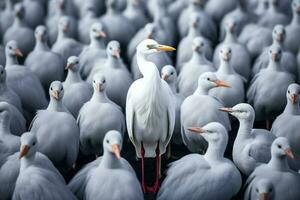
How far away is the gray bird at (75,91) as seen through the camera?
7.92 meters

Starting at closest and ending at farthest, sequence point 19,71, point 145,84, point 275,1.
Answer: point 145,84, point 19,71, point 275,1

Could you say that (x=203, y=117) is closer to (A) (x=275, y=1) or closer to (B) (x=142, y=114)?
(B) (x=142, y=114)

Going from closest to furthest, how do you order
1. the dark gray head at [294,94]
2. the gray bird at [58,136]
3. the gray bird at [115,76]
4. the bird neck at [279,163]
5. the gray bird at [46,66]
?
the bird neck at [279,163] → the gray bird at [58,136] → the dark gray head at [294,94] → the gray bird at [115,76] → the gray bird at [46,66]

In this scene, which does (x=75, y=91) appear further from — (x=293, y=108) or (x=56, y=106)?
(x=293, y=108)

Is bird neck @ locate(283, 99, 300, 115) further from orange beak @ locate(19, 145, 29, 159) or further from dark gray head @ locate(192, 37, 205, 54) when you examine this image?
orange beak @ locate(19, 145, 29, 159)

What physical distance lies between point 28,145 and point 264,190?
80.0 inches

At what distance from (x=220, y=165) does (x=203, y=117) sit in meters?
1.11

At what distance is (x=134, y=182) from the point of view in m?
5.93

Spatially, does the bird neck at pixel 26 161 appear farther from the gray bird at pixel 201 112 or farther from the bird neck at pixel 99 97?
the gray bird at pixel 201 112

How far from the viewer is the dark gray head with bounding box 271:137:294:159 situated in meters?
6.17

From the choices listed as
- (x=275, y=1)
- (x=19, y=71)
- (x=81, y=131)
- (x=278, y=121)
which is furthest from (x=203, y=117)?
(x=275, y=1)

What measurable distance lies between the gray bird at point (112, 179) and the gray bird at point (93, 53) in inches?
124

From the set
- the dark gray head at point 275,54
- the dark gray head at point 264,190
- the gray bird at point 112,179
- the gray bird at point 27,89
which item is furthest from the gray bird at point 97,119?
the dark gray head at point 275,54

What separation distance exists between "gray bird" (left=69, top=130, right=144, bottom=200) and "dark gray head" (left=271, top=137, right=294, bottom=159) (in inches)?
49.3
